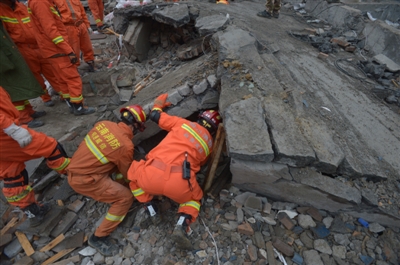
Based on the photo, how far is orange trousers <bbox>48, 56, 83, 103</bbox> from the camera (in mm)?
3664

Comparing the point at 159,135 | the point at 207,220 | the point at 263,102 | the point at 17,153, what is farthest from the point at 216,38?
the point at 17,153

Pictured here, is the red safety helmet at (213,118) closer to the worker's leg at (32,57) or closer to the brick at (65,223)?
the brick at (65,223)

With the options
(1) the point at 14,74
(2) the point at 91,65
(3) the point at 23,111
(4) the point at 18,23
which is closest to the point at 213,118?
(1) the point at 14,74

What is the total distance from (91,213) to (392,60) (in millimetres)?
5449

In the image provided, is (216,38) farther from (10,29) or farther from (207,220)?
(10,29)

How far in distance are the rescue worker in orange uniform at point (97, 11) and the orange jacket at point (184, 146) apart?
6520 mm

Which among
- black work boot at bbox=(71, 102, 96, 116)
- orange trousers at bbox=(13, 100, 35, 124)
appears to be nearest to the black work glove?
black work boot at bbox=(71, 102, 96, 116)

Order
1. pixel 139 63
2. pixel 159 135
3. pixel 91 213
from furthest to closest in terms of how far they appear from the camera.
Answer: pixel 139 63, pixel 159 135, pixel 91 213

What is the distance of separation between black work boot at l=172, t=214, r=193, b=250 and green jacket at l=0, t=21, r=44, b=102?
3.00 m

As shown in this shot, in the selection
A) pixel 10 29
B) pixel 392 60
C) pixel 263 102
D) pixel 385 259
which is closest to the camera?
pixel 385 259

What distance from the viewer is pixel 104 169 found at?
2.45 meters

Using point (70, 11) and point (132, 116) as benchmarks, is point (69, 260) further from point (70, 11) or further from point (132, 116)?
point (70, 11)

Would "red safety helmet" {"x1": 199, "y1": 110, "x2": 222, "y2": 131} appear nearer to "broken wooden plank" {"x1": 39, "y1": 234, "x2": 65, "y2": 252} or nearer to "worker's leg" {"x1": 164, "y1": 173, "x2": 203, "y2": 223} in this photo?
"worker's leg" {"x1": 164, "y1": 173, "x2": 203, "y2": 223}

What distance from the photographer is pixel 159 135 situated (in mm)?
3914
